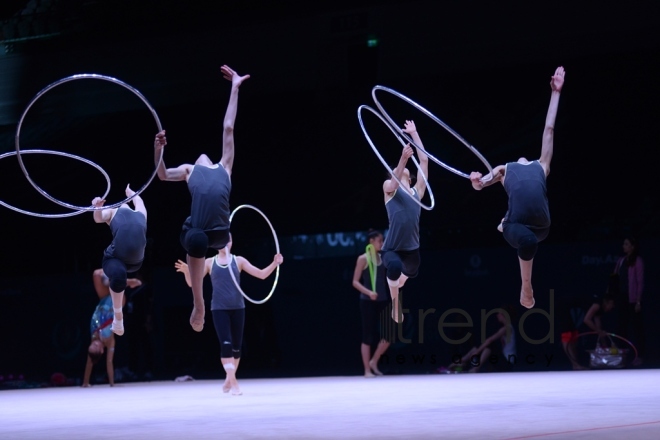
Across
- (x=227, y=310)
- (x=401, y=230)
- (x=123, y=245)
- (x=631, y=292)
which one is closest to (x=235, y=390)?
(x=227, y=310)

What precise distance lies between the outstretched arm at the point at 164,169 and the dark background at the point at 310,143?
6974 mm

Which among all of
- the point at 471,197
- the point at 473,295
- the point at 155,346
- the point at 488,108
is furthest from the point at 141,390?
the point at 488,108

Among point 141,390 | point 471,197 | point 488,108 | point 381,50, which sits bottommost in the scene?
point 141,390

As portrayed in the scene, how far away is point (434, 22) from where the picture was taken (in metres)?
18.2

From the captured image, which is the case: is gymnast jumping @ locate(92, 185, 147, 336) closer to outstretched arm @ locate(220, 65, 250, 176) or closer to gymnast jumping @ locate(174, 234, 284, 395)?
gymnast jumping @ locate(174, 234, 284, 395)

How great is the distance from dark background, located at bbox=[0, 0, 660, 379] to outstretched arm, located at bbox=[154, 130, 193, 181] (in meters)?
6.97

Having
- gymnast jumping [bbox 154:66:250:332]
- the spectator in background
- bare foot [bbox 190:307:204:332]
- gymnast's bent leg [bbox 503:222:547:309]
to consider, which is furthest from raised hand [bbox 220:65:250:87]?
the spectator in background

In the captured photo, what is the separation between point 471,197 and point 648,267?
128 inches

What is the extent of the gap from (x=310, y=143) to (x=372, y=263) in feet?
15.7

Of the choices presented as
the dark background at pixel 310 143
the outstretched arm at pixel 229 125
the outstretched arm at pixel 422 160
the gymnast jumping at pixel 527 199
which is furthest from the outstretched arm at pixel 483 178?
the dark background at pixel 310 143

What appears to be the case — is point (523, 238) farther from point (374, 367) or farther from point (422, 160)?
point (374, 367)

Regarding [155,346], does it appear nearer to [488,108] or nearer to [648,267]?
[488,108]

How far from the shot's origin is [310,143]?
18.7 metres

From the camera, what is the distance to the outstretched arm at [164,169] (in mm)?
9304
